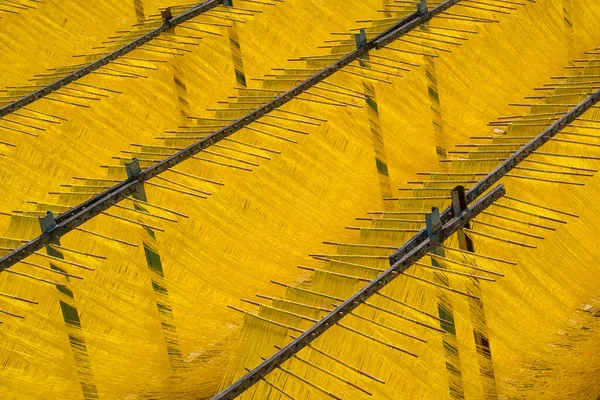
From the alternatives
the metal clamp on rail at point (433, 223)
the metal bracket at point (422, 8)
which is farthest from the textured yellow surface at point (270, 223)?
the metal bracket at point (422, 8)

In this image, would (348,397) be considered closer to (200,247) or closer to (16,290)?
(200,247)

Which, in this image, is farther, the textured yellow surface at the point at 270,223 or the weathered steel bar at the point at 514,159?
the textured yellow surface at the point at 270,223

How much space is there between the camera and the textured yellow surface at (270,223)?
8844 mm

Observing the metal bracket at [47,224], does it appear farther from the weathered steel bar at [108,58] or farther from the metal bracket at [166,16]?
the metal bracket at [166,16]


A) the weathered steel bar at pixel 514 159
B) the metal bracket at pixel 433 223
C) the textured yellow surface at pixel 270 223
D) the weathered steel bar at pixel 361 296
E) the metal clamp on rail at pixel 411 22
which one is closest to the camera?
the weathered steel bar at pixel 361 296

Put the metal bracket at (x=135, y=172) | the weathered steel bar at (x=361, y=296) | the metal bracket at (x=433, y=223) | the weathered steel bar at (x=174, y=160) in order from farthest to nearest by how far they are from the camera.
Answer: the metal bracket at (x=135, y=172), the weathered steel bar at (x=174, y=160), the metal bracket at (x=433, y=223), the weathered steel bar at (x=361, y=296)

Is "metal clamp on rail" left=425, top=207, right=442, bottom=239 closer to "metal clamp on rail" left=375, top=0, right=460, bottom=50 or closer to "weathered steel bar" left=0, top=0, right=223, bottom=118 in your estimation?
"metal clamp on rail" left=375, top=0, right=460, bottom=50

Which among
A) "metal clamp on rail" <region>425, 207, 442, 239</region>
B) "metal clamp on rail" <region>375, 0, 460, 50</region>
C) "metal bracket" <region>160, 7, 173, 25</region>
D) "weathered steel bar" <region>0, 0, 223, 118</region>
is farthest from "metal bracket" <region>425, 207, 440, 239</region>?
"metal bracket" <region>160, 7, 173, 25</region>

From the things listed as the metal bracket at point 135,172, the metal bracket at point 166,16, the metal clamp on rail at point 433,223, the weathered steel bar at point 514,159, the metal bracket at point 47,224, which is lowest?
the metal bracket at point 47,224

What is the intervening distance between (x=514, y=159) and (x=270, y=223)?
2407 millimetres

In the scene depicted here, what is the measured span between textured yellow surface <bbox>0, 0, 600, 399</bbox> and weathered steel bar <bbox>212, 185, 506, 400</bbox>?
192 mm

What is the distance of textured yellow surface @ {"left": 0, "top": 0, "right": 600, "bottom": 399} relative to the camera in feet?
29.0

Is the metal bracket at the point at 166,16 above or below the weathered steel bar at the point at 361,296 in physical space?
above

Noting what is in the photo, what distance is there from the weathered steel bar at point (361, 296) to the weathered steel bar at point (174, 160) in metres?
2.89
